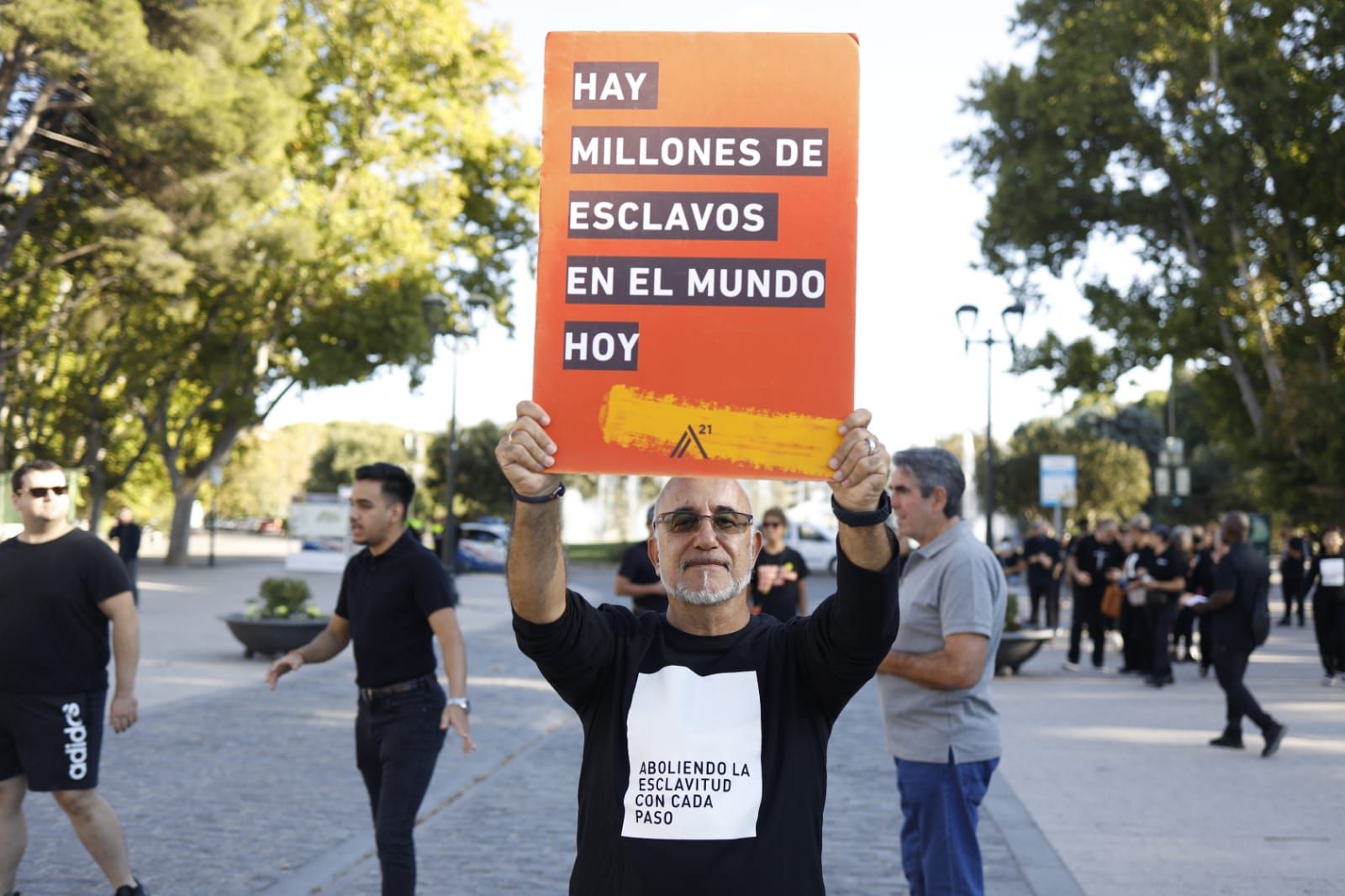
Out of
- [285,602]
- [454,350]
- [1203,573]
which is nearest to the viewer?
[1203,573]

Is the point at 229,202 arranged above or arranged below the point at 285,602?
above

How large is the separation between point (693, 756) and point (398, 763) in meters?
2.77

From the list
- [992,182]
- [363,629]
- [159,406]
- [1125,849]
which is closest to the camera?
[363,629]

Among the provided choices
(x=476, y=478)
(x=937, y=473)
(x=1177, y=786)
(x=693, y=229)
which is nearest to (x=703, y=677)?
(x=693, y=229)

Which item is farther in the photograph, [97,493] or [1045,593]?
[97,493]

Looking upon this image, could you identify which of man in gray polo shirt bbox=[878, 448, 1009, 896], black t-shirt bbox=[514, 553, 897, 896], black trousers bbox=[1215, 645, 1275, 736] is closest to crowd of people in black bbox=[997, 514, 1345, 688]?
black trousers bbox=[1215, 645, 1275, 736]

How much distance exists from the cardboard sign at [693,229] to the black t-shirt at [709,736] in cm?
48

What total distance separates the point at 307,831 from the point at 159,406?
31841 mm

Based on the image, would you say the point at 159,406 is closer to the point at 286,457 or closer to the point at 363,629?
the point at 363,629

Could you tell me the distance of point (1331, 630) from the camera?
1639cm

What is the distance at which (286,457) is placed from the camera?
4437 inches

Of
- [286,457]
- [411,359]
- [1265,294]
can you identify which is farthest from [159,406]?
[286,457]

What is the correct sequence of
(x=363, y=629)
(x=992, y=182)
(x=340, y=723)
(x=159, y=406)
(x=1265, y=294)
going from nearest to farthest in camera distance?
(x=363, y=629) → (x=340, y=723) → (x=1265, y=294) → (x=992, y=182) → (x=159, y=406)

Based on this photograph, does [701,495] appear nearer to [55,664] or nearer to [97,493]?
[55,664]
